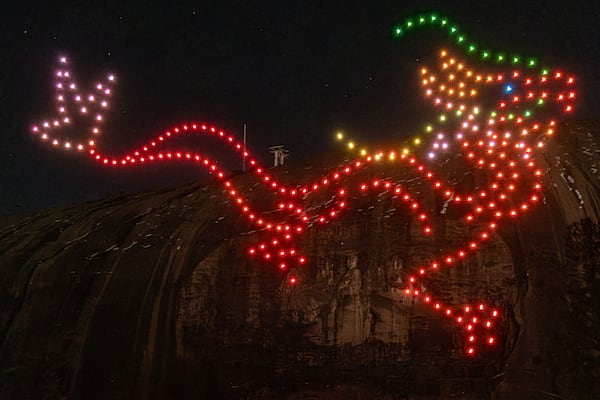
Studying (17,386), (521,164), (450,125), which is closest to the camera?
(521,164)

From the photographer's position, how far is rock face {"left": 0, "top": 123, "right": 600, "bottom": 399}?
3420mm

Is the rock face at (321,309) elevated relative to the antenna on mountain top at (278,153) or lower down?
lower down

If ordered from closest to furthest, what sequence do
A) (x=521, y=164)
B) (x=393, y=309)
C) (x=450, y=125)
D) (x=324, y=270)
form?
1. (x=393, y=309)
2. (x=324, y=270)
3. (x=521, y=164)
4. (x=450, y=125)

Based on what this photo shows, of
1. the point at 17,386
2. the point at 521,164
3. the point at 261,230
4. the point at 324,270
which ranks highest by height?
the point at 521,164

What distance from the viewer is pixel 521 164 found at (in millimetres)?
4363

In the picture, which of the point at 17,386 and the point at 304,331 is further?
the point at 17,386

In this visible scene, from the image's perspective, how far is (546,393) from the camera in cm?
325

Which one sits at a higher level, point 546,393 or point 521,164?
point 521,164

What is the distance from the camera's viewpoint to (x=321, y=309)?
12.8 feet

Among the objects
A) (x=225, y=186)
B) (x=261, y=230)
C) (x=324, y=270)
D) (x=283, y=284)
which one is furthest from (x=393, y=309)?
(x=225, y=186)

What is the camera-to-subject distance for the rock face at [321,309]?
3.42 meters

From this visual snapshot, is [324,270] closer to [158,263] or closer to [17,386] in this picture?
[158,263]

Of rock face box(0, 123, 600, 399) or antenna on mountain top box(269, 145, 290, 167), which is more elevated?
antenna on mountain top box(269, 145, 290, 167)

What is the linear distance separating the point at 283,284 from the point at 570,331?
1.90 meters
